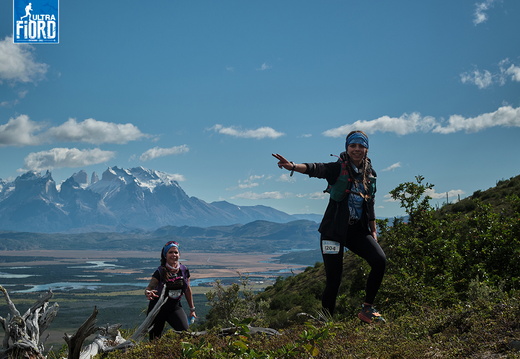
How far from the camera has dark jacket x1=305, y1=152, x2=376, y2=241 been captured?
5.75 metres

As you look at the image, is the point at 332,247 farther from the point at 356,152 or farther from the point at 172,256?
the point at 172,256

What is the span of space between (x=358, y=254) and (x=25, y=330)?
18.2 ft

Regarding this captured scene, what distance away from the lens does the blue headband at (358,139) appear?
239 inches

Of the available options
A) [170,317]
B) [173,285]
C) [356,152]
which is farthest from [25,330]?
[356,152]

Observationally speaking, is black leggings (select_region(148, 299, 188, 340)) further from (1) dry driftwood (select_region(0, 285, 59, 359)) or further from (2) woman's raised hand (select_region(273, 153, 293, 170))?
(2) woman's raised hand (select_region(273, 153, 293, 170))

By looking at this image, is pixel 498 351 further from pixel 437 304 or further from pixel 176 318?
pixel 176 318

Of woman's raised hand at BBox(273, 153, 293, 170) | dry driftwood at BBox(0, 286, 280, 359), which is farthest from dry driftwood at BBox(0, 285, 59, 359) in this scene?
woman's raised hand at BBox(273, 153, 293, 170)

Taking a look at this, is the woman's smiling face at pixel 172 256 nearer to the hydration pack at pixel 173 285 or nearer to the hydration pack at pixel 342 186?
the hydration pack at pixel 173 285

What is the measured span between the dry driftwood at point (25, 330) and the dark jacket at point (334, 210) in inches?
196

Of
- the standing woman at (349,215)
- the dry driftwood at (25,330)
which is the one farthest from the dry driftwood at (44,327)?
the standing woman at (349,215)

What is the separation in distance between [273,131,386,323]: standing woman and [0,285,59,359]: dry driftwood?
15.6 ft

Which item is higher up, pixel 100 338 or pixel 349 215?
pixel 349 215

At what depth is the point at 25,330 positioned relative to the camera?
23.0 feet

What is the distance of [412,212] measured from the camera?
1057 cm
